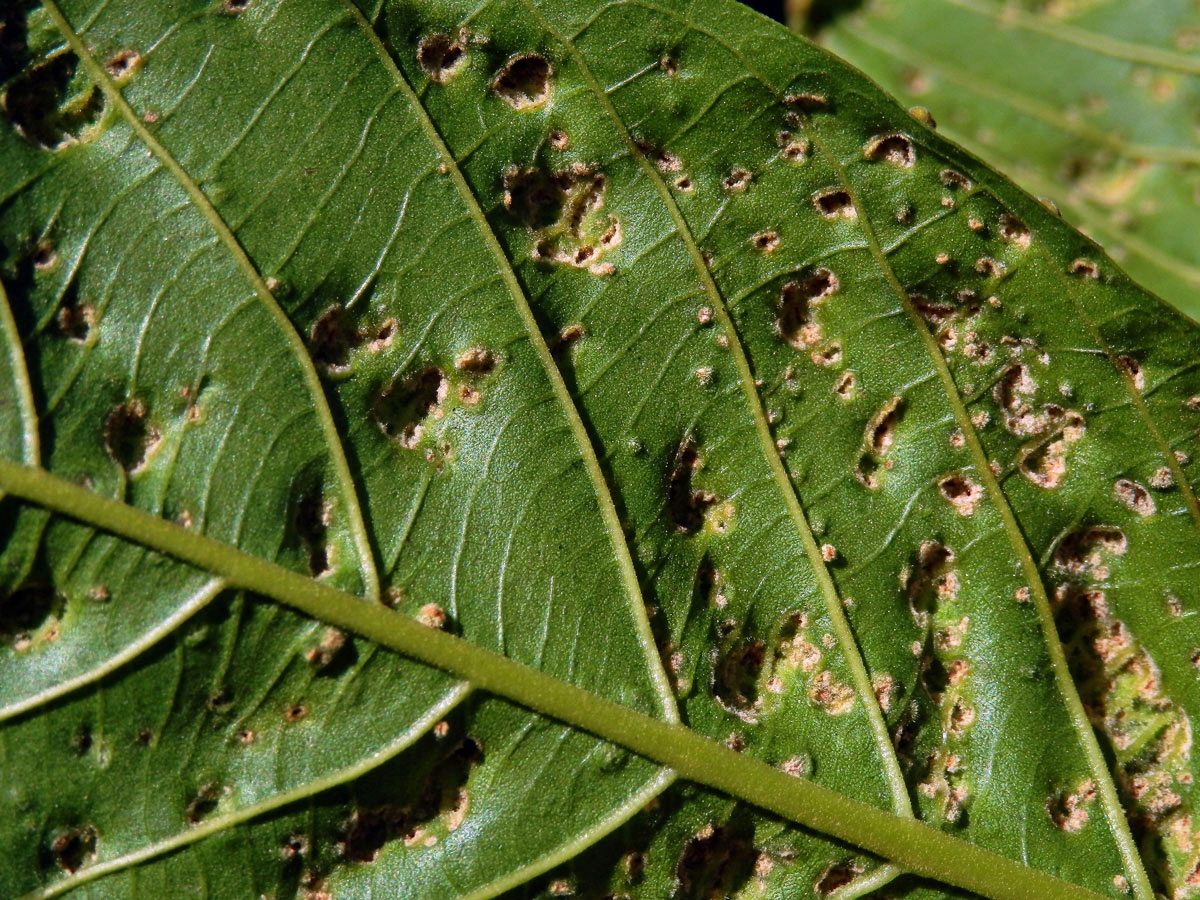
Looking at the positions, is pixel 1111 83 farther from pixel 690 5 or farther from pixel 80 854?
pixel 80 854

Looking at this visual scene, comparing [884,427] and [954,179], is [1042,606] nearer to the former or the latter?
[884,427]

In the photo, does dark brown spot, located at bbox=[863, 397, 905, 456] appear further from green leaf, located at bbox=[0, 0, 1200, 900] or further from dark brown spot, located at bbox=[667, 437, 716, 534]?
dark brown spot, located at bbox=[667, 437, 716, 534]

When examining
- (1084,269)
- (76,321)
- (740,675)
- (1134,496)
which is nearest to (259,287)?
(76,321)

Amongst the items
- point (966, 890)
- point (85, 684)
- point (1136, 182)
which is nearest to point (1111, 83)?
point (1136, 182)

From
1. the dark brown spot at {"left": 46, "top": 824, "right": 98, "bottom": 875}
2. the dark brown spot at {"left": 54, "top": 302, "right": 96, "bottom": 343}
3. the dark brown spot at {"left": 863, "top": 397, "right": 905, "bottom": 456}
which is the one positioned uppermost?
the dark brown spot at {"left": 54, "top": 302, "right": 96, "bottom": 343}

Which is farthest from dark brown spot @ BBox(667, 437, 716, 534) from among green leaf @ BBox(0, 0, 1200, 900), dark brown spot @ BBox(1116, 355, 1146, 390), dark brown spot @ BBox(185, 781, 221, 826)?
dark brown spot @ BBox(185, 781, 221, 826)
